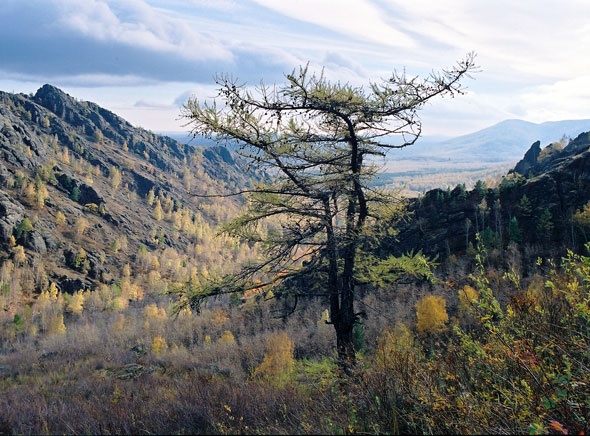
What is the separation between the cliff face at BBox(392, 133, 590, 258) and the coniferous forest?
0.88ft

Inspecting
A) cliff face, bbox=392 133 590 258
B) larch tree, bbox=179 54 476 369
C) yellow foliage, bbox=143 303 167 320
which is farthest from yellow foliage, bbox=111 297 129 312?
larch tree, bbox=179 54 476 369

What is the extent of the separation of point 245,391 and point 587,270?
527cm

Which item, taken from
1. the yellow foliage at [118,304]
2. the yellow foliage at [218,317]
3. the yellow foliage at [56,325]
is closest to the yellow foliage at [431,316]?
the yellow foliage at [218,317]

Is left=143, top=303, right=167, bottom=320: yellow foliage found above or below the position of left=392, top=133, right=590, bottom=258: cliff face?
below

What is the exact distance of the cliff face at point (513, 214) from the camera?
52.9 m

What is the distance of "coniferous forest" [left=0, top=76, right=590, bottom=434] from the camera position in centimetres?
396

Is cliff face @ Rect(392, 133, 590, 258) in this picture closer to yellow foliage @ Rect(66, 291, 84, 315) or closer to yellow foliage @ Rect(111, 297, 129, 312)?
yellow foliage @ Rect(111, 297, 129, 312)

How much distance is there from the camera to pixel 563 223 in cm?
5325

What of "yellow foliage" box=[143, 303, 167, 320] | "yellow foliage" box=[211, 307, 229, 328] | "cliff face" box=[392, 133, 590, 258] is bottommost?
"yellow foliage" box=[143, 303, 167, 320]

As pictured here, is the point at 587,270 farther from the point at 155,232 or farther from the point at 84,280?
the point at 155,232

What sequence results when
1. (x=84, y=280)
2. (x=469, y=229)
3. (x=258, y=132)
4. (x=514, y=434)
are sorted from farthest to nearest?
1. (x=84, y=280)
2. (x=469, y=229)
3. (x=258, y=132)
4. (x=514, y=434)

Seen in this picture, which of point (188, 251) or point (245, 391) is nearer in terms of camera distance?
point (245, 391)

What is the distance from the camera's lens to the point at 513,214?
60938 millimetres

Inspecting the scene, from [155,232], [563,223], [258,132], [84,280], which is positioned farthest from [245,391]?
[155,232]
